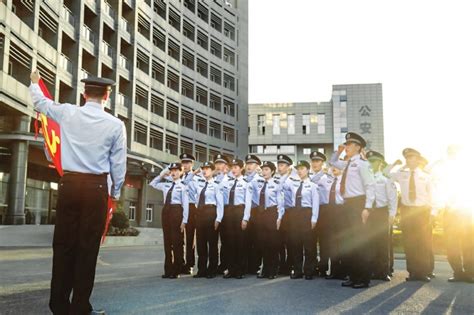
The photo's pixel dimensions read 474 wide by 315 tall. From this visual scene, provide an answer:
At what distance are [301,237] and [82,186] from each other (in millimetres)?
5462

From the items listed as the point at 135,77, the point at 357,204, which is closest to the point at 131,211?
the point at 135,77

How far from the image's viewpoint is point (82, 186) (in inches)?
168

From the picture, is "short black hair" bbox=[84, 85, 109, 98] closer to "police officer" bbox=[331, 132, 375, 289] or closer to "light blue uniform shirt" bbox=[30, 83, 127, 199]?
"light blue uniform shirt" bbox=[30, 83, 127, 199]

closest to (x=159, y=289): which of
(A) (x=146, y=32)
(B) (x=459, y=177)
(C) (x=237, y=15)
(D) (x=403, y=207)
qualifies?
(D) (x=403, y=207)

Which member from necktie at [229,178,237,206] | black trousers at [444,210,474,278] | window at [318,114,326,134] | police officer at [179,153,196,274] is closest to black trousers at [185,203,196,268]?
police officer at [179,153,196,274]

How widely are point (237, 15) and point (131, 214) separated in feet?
93.9

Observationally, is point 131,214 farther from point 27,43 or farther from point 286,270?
point 286,270

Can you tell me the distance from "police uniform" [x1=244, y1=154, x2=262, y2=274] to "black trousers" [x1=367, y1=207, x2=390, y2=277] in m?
2.15

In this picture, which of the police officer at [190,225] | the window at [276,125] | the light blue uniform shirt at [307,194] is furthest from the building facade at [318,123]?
the police officer at [190,225]

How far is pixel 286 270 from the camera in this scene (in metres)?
9.52

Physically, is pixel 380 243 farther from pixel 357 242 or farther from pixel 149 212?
pixel 149 212

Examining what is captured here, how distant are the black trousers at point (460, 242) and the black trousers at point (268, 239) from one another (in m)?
3.01

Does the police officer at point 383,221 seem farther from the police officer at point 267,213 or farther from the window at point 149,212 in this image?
the window at point 149,212

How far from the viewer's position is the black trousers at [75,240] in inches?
166
